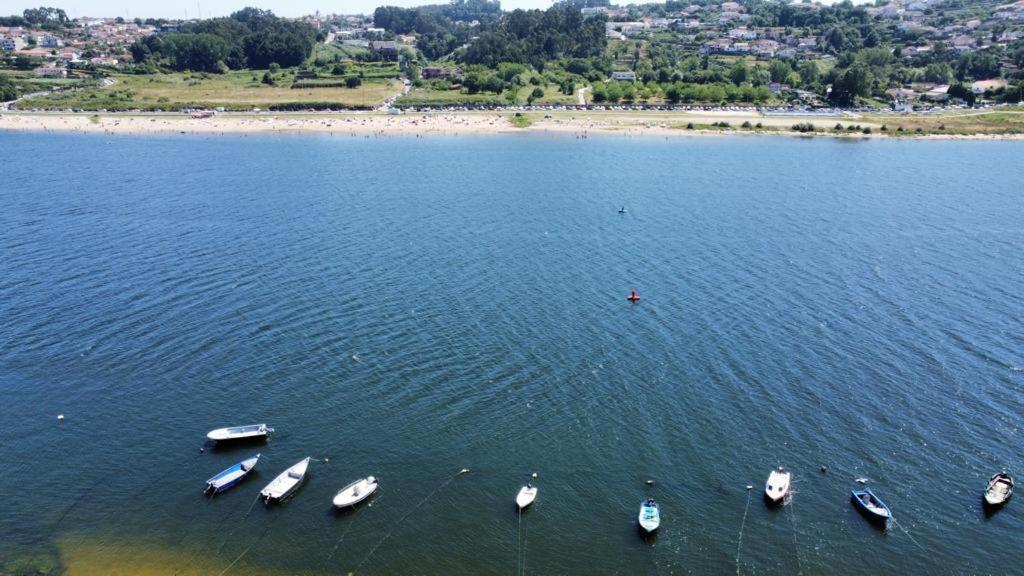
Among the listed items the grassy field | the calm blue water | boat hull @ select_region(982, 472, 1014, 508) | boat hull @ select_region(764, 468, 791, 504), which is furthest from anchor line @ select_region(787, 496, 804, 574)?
the grassy field

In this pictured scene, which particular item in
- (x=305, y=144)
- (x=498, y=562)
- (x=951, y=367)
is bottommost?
(x=498, y=562)

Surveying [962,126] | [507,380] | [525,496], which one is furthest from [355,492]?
[962,126]

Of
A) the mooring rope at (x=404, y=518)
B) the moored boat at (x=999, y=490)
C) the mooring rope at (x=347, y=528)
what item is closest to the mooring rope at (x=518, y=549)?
the mooring rope at (x=404, y=518)

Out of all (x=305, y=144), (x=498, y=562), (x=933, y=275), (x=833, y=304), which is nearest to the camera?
(x=498, y=562)

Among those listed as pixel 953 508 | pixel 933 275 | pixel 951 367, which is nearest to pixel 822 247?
pixel 933 275

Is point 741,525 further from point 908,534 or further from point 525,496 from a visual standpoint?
point 525,496

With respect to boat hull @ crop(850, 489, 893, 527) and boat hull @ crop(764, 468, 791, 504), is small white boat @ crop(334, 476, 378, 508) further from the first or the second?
boat hull @ crop(850, 489, 893, 527)

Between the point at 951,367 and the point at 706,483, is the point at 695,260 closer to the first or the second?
the point at 951,367
